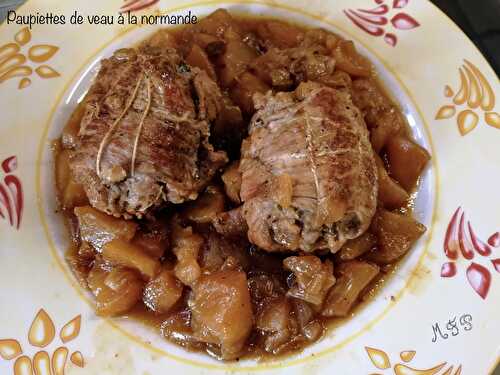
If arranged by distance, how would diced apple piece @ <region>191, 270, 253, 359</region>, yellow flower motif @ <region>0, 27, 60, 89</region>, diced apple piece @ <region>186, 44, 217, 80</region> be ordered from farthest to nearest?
diced apple piece @ <region>186, 44, 217, 80</region> → yellow flower motif @ <region>0, 27, 60, 89</region> → diced apple piece @ <region>191, 270, 253, 359</region>

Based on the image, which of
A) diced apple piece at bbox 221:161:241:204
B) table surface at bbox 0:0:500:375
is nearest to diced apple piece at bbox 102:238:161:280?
diced apple piece at bbox 221:161:241:204

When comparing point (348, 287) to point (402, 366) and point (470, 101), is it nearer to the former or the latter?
point (402, 366)

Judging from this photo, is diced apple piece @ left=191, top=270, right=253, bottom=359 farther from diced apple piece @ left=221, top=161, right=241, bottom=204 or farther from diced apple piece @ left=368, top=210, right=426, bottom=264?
diced apple piece @ left=368, top=210, right=426, bottom=264

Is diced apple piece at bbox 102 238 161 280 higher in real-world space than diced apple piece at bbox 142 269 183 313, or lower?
higher

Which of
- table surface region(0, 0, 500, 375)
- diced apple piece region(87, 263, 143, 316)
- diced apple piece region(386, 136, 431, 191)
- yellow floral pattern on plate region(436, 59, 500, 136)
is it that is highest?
table surface region(0, 0, 500, 375)

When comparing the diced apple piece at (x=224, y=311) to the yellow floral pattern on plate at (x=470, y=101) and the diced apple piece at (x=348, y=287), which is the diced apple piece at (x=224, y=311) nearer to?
the diced apple piece at (x=348, y=287)

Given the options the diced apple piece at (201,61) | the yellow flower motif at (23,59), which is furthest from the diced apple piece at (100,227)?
the diced apple piece at (201,61)
